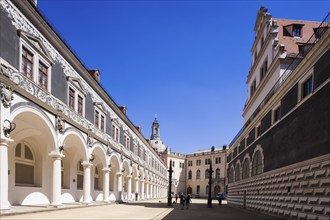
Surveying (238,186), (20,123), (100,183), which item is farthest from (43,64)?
(238,186)

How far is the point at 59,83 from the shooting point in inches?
794

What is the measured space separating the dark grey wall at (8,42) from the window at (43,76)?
105 inches

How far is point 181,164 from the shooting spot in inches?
3784

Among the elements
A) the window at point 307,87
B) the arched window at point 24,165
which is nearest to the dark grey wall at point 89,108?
the arched window at point 24,165

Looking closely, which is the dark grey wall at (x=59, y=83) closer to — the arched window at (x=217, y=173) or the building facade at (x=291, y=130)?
the building facade at (x=291, y=130)

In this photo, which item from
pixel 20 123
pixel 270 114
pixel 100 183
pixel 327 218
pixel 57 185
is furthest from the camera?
pixel 100 183

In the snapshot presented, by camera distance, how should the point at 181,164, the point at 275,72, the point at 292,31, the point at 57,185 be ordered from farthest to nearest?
1. the point at 181,164
2. the point at 292,31
3. the point at 275,72
4. the point at 57,185

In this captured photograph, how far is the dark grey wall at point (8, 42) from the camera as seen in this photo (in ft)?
45.4

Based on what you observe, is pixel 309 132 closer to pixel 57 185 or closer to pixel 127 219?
pixel 127 219

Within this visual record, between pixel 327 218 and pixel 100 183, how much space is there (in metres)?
25.5

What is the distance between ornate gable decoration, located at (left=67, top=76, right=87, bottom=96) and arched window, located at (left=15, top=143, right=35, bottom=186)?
17.5ft

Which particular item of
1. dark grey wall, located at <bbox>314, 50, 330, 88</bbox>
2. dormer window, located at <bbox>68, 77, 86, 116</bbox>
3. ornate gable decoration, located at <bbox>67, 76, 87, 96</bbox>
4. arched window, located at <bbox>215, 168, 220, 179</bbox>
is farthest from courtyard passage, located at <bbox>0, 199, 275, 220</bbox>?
arched window, located at <bbox>215, 168, 220, 179</bbox>

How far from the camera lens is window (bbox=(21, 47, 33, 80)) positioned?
15914 millimetres

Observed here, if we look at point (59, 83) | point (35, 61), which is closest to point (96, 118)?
point (59, 83)
